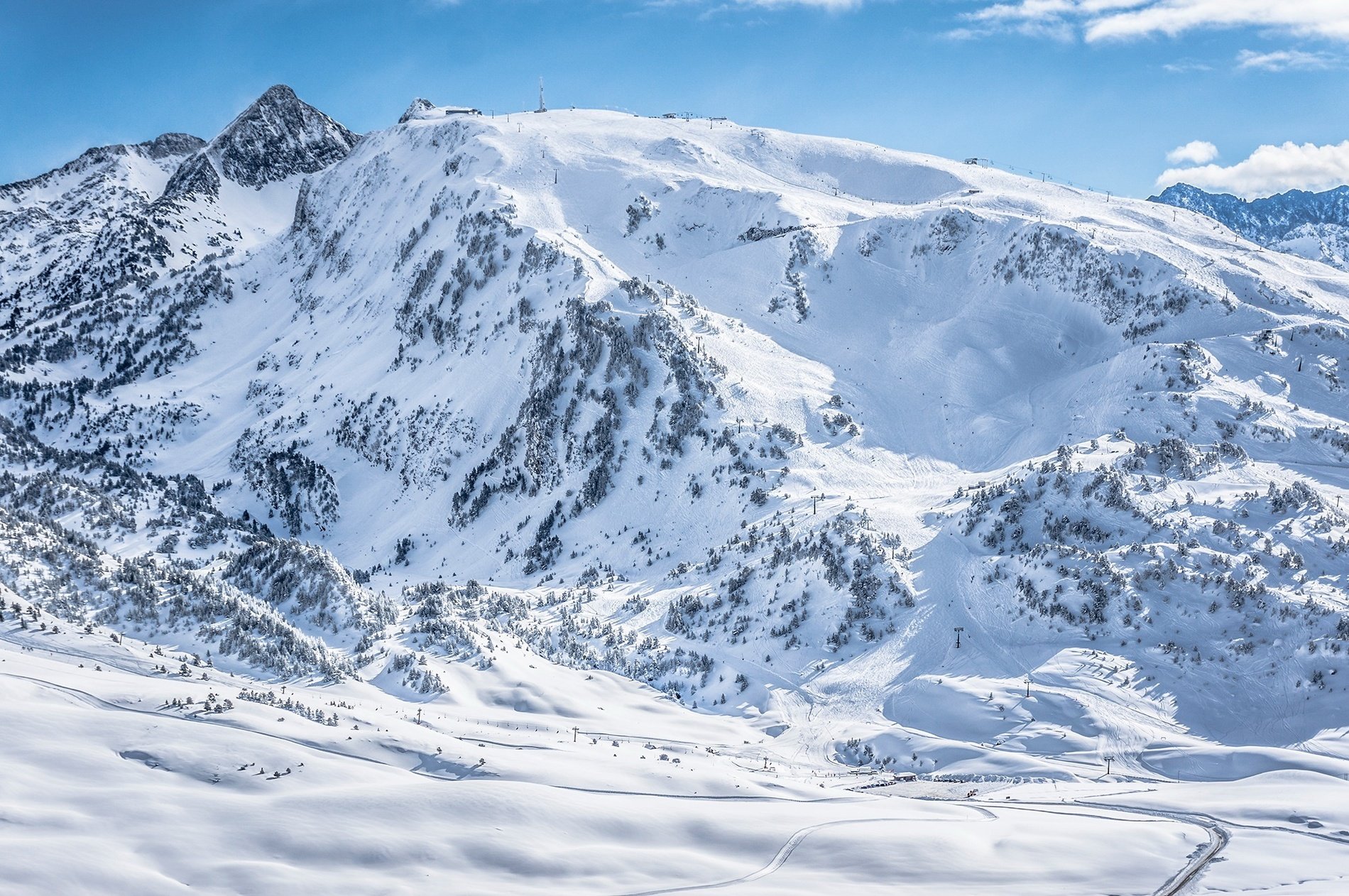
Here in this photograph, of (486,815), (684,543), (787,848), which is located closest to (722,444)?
(684,543)

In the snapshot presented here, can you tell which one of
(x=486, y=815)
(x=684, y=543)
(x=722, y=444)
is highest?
(x=722, y=444)

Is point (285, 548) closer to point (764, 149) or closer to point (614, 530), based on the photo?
point (614, 530)

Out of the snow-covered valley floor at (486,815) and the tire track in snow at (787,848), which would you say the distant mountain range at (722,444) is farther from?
the tire track in snow at (787,848)

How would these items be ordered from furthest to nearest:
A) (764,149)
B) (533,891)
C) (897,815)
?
(764,149) → (897,815) → (533,891)

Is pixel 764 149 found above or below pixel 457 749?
above

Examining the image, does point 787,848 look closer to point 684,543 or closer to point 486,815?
point 486,815

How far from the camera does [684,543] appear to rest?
313 feet

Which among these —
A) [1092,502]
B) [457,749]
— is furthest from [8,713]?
[1092,502]

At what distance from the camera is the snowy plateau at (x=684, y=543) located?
37938mm

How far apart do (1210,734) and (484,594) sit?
186ft

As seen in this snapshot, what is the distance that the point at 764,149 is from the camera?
176m

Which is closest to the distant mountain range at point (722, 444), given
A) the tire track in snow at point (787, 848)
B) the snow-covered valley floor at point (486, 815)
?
the snow-covered valley floor at point (486, 815)

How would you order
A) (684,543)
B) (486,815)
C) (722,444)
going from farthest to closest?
(722,444) → (684,543) → (486,815)

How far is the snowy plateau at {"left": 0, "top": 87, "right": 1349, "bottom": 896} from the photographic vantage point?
37.9 m
